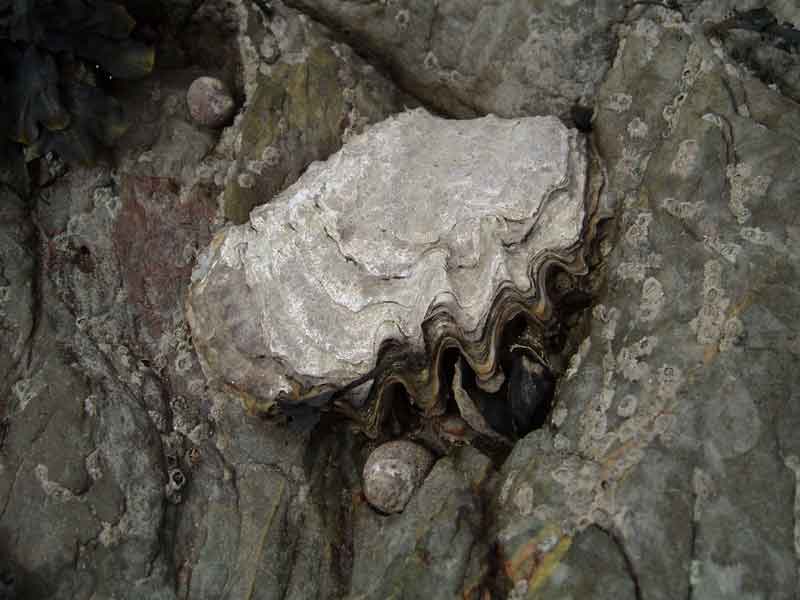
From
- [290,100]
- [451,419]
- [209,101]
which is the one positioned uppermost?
[209,101]

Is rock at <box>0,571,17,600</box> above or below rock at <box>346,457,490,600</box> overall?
above

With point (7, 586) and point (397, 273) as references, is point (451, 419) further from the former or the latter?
point (7, 586)

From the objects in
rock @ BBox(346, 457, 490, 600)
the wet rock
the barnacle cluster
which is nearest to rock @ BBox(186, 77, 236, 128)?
the barnacle cluster

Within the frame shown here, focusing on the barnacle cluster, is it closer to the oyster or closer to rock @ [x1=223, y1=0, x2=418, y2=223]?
rock @ [x1=223, y1=0, x2=418, y2=223]

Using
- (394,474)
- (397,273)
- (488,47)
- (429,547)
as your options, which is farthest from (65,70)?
(429,547)

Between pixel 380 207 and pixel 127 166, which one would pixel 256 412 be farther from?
pixel 127 166

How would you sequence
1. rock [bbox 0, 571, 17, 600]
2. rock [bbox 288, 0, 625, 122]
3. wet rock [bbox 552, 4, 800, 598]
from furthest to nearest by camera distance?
rock [bbox 288, 0, 625, 122] < rock [bbox 0, 571, 17, 600] < wet rock [bbox 552, 4, 800, 598]

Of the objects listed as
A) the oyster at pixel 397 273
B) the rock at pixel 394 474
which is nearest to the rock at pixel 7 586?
the oyster at pixel 397 273

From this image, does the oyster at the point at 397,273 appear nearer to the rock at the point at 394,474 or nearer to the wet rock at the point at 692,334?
the rock at the point at 394,474
